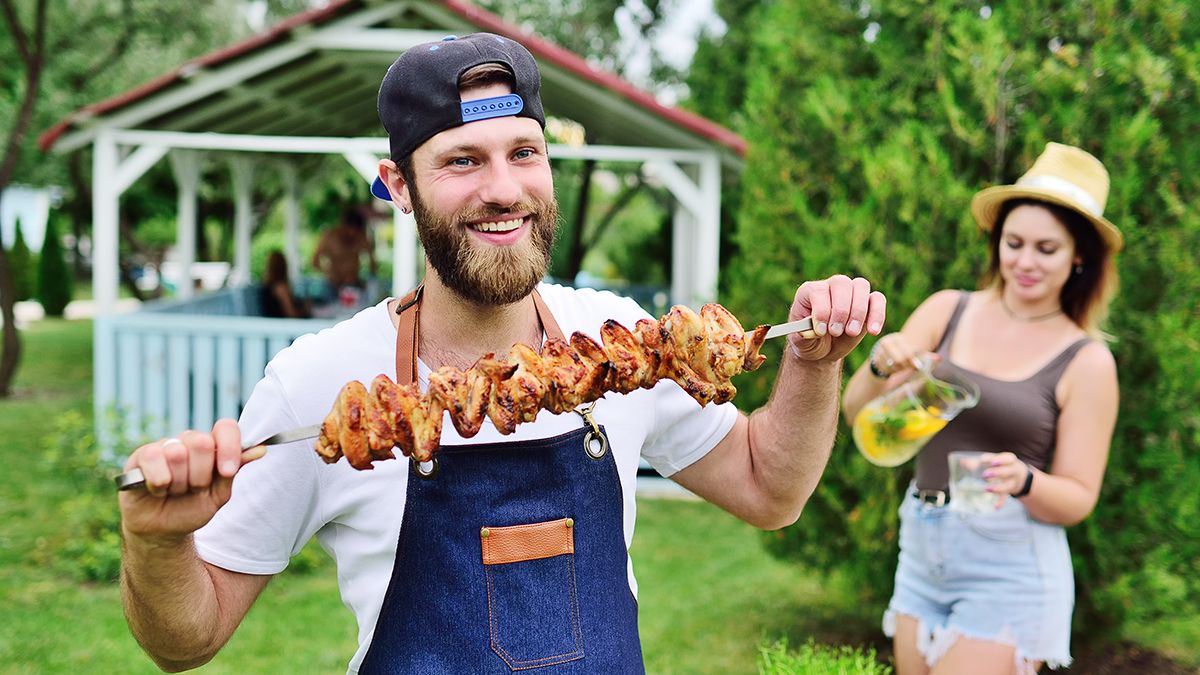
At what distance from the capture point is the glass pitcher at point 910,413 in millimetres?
3373

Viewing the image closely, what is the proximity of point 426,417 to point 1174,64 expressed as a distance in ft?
12.7

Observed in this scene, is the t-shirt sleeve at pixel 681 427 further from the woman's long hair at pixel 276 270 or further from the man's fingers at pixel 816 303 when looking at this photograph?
the woman's long hair at pixel 276 270

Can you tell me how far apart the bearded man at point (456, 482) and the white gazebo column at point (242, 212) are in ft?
43.4

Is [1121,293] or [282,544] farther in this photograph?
[1121,293]

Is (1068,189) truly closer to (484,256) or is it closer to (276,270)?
(484,256)

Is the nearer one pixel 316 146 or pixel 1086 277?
pixel 1086 277

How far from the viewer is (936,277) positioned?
193 inches

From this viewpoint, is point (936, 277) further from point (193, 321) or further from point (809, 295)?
point (193, 321)

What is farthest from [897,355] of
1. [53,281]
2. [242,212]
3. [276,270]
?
[53,281]

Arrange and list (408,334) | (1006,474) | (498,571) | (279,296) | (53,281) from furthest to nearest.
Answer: (53,281) → (279,296) → (1006,474) → (408,334) → (498,571)

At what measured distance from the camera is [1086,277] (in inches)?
144

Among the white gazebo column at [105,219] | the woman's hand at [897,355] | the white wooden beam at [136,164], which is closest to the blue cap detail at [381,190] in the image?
the woman's hand at [897,355]

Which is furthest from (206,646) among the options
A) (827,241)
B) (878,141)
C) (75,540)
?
(75,540)

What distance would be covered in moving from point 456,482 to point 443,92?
0.71 metres
